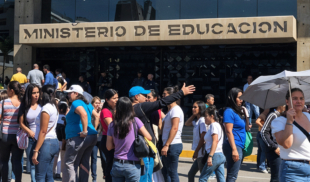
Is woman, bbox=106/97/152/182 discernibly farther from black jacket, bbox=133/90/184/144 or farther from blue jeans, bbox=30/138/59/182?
blue jeans, bbox=30/138/59/182

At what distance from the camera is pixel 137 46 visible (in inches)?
661

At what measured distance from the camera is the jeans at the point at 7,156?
5641mm

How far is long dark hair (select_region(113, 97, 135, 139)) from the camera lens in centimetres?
422

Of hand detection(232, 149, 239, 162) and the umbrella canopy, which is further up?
the umbrella canopy

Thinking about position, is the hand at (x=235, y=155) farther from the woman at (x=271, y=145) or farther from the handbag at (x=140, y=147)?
the handbag at (x=140, y=147)

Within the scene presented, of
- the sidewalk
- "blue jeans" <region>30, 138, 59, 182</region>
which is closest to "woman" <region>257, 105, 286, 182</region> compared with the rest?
"blue jeans" <region>30, 138, 59, 182</region>

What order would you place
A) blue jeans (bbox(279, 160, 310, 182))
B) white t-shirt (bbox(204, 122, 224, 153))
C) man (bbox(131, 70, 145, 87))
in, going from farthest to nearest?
1. man (bbox(131, 70, 145, 87))
2. white t-shirt (bbox(204, 122, 224, 153))
3. blue jeans (bbox(279, 160, 310, 182))

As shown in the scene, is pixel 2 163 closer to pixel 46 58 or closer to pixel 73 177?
pixel 73 177

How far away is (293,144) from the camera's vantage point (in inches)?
149

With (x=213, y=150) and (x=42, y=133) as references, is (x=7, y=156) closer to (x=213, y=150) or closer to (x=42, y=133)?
(x=42, y=133)

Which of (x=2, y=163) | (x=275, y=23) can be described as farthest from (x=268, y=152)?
(x=275, y=23)

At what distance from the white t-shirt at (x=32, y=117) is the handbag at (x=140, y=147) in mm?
1974

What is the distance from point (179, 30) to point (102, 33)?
10.5ft

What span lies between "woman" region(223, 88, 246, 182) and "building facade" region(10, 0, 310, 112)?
8.98m
